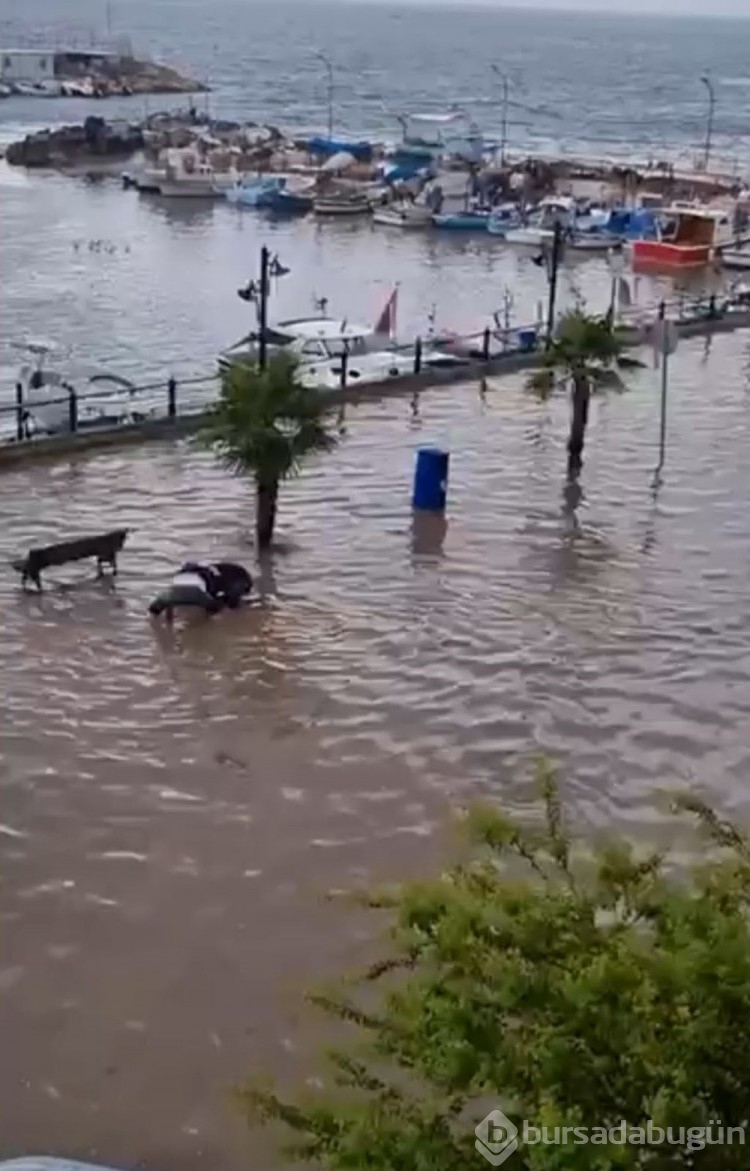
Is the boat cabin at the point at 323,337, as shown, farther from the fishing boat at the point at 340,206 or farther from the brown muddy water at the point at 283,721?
the fishing boat at the point at 340,206

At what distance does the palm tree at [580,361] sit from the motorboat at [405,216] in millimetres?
43695

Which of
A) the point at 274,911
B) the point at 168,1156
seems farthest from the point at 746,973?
the point at 274,911

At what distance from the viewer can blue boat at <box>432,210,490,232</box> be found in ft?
212

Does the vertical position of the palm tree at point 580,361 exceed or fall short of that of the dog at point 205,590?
it exceeds it

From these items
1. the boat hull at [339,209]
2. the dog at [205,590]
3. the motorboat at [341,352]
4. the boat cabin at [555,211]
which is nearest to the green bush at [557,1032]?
the dog at [205,590]

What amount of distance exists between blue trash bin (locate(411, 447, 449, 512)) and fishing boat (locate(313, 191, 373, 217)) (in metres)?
50.2

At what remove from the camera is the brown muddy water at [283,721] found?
1060cm

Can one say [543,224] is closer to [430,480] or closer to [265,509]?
[430,480]

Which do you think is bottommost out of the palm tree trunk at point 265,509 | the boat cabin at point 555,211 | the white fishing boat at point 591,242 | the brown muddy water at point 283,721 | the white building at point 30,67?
the brown muddy water at point 283,721

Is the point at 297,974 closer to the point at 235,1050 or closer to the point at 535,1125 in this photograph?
the point at 235,1050

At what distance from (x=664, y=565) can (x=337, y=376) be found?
442 inches

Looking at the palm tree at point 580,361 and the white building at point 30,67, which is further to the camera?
the white building at point 30,67

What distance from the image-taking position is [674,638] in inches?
679

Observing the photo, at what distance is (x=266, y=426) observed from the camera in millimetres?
19125
